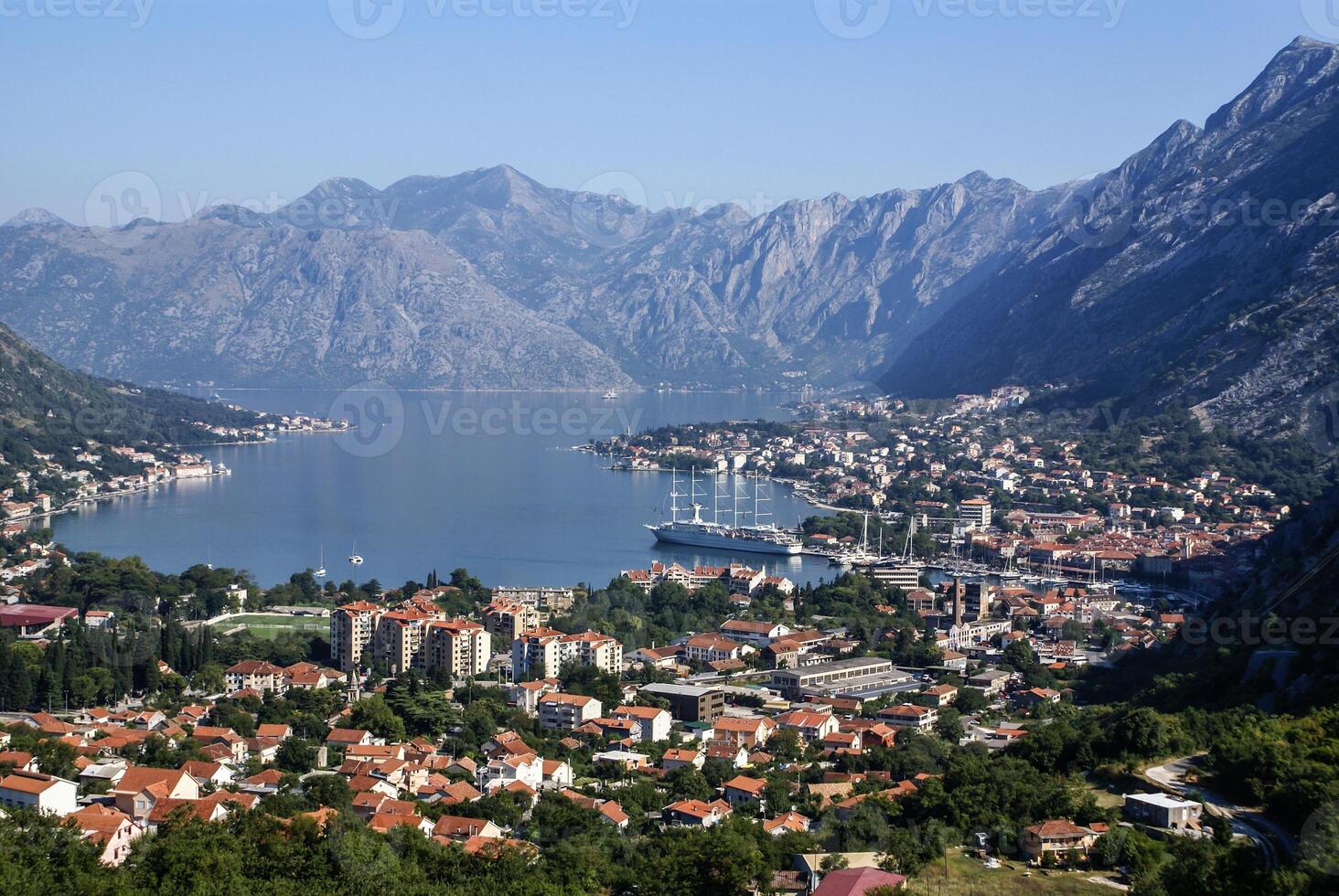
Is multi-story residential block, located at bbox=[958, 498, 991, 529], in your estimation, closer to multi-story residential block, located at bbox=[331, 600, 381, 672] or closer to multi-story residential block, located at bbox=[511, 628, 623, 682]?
multi-story residential block, located at bbox=[511, 628, 623, 682]

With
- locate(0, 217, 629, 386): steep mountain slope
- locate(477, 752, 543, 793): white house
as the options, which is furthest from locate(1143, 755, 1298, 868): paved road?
locate(0, 217, 629, 386): steep mountain slope

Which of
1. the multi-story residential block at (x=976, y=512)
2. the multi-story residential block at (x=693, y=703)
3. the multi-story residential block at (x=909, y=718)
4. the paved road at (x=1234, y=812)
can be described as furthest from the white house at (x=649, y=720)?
the multi-story residential block at (x=976, y=512)

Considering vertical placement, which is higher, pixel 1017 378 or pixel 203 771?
pixel 1017 378

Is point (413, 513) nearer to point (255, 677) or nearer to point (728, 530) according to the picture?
point (728, 530)

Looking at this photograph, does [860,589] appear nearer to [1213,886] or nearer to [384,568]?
[384,568]

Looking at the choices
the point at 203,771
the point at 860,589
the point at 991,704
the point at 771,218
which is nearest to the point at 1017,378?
the point at 860,589

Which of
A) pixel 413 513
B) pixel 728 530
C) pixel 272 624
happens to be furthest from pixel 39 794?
pixel 413 513
